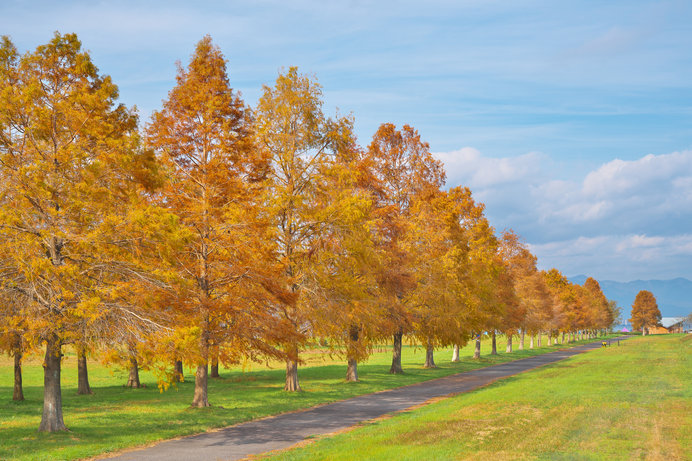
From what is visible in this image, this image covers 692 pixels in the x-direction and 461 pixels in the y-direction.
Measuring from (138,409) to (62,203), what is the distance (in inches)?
409

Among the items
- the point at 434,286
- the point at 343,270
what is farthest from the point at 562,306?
the point at 343,270

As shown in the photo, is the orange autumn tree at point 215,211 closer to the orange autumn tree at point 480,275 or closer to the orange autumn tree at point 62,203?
the orange autumn tree at point 62,203

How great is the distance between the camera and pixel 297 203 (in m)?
26.1

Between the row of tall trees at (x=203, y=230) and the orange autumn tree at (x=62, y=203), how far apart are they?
54 millimetres

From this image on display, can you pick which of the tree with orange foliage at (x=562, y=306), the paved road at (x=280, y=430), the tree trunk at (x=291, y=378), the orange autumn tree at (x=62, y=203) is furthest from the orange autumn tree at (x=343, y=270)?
the tree with orange foliage at (x=562, y=306)

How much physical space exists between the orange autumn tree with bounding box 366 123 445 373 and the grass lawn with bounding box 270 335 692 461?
1120 centimetres

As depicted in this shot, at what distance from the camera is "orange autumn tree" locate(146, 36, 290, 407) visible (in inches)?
825

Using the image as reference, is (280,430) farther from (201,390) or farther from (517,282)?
(517,282)

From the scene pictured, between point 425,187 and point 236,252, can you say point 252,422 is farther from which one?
point 425,187

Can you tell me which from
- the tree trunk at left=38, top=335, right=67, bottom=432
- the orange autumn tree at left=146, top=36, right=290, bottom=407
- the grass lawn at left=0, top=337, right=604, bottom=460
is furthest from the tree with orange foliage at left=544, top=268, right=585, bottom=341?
the tree trunk at left=38, top=335, right=67, bottom=432

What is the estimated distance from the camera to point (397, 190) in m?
39.7

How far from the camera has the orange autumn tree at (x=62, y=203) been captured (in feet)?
48.1

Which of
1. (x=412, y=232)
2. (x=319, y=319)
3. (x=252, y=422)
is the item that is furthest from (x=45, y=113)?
(x=412, y=232)

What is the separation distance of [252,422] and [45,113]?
1156cm
